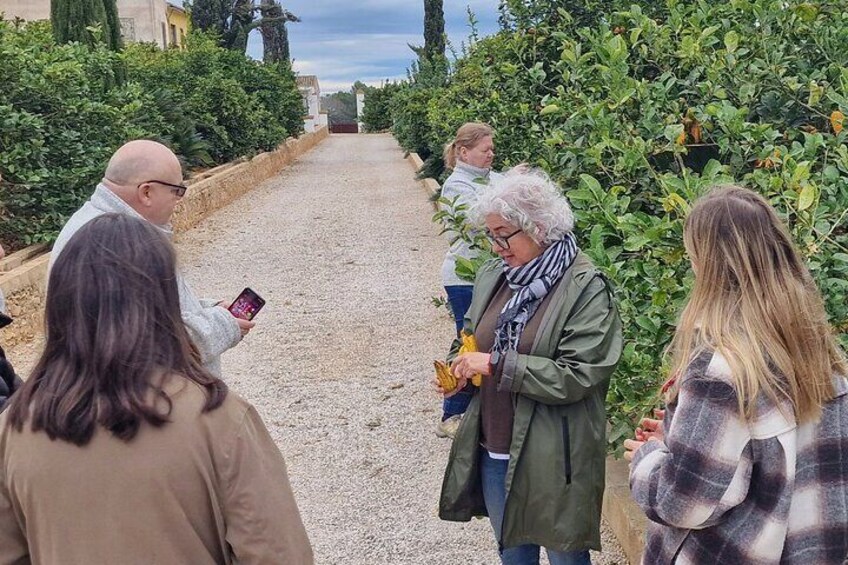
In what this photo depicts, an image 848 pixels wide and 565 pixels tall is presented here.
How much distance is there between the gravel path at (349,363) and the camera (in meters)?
4.25

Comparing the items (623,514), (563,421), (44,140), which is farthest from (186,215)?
(563,421)

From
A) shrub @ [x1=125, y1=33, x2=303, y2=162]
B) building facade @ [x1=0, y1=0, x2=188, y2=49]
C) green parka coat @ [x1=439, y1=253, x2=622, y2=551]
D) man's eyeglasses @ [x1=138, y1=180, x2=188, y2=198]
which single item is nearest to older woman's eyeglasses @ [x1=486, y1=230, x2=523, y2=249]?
green parka coat @ [x1=439, y1=253, x2=622, y2=551]

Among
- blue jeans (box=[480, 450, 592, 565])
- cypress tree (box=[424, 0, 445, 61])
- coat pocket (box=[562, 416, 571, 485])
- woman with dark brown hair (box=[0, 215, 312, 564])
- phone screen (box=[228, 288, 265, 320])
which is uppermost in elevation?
cypress tree (box=[424, 0, 445, 61])

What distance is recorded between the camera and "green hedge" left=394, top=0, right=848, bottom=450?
10.3 feet

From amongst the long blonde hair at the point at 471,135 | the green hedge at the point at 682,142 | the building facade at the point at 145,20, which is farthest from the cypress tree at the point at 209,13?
the long blonde hair at the point at 471,135

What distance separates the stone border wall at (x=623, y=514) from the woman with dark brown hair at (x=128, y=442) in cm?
210

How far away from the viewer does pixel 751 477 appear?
6.04ft

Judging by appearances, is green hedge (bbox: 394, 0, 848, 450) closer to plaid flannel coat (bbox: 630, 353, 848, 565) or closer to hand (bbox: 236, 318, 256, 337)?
plaid flannel coat (bbox: 630, 353, 848, 565)

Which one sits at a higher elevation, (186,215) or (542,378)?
(542,378)

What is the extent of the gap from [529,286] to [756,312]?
3.46 feet

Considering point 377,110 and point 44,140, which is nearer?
point 44,140

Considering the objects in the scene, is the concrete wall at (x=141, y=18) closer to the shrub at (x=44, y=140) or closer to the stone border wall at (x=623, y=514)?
the shrub at (x=44, y=140)

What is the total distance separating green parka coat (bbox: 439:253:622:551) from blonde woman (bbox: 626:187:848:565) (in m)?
0.78

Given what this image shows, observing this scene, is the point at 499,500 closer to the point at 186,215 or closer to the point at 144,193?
the point at 144,193
